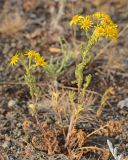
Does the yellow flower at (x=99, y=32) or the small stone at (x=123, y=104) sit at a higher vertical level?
the yellow flower at (x=99, y=32)

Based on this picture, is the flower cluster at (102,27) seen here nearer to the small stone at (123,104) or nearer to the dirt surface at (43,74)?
the dirt surface at (43,74)

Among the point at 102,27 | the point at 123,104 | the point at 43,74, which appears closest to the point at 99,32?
the point at 102,27

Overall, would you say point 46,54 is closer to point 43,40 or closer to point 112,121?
point 43,40

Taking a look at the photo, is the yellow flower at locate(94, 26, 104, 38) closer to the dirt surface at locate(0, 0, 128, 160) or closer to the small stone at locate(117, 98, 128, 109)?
the dirt surface at locate(0, 0, 128, 160)

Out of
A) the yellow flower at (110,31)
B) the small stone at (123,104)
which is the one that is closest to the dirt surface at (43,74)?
the small stone at (123,104)

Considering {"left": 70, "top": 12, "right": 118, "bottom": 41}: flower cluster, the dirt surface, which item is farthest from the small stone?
{"left": 70, "top": 12, "right": 118, "bottom": 41}: flower cluster

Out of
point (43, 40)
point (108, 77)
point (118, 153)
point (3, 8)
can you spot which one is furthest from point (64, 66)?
point (3, 8)

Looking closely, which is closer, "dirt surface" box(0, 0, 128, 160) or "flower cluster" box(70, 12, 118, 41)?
"flower cluster" box(70, 12, 118, 41)

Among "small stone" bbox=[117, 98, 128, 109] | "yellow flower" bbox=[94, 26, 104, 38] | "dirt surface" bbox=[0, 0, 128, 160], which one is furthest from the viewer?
"small stone" bbox=[117, 98, 128, 109]
